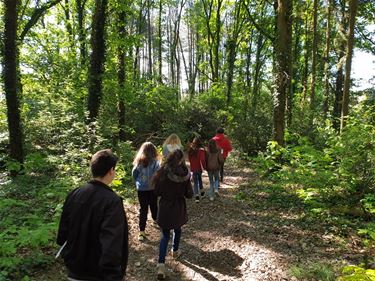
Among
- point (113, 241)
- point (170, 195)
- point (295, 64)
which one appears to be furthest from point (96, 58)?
point (295, 64)

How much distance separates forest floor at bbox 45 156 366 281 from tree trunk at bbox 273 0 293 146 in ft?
10.1

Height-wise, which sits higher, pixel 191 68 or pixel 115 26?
pixel 191 68

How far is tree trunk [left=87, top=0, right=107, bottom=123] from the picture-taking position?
46.3 ft

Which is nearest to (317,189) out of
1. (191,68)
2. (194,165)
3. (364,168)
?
(364,168)

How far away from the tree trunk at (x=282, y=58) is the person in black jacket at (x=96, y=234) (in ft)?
32.3

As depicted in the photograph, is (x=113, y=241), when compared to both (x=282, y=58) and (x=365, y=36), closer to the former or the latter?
(x=282, y=58)

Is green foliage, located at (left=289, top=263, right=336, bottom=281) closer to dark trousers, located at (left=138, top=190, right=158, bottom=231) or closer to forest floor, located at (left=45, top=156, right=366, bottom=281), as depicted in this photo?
forest floor, located at (left=45, top=156, right=366, bottom=281)

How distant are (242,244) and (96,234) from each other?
482cm

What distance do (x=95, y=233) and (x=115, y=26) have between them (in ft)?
47.9

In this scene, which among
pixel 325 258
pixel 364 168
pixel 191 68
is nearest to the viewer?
pixel 325 258

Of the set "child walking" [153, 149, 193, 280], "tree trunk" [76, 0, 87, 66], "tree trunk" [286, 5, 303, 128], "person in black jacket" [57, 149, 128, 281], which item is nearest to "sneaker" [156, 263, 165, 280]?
"child walking" [153, 149, 193, 280]

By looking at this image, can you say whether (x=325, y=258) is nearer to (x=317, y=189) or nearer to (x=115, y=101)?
(x=317, y=189)

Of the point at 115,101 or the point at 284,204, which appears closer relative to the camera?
the point at 284,204

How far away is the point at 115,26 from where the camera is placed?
1598 centimetres
